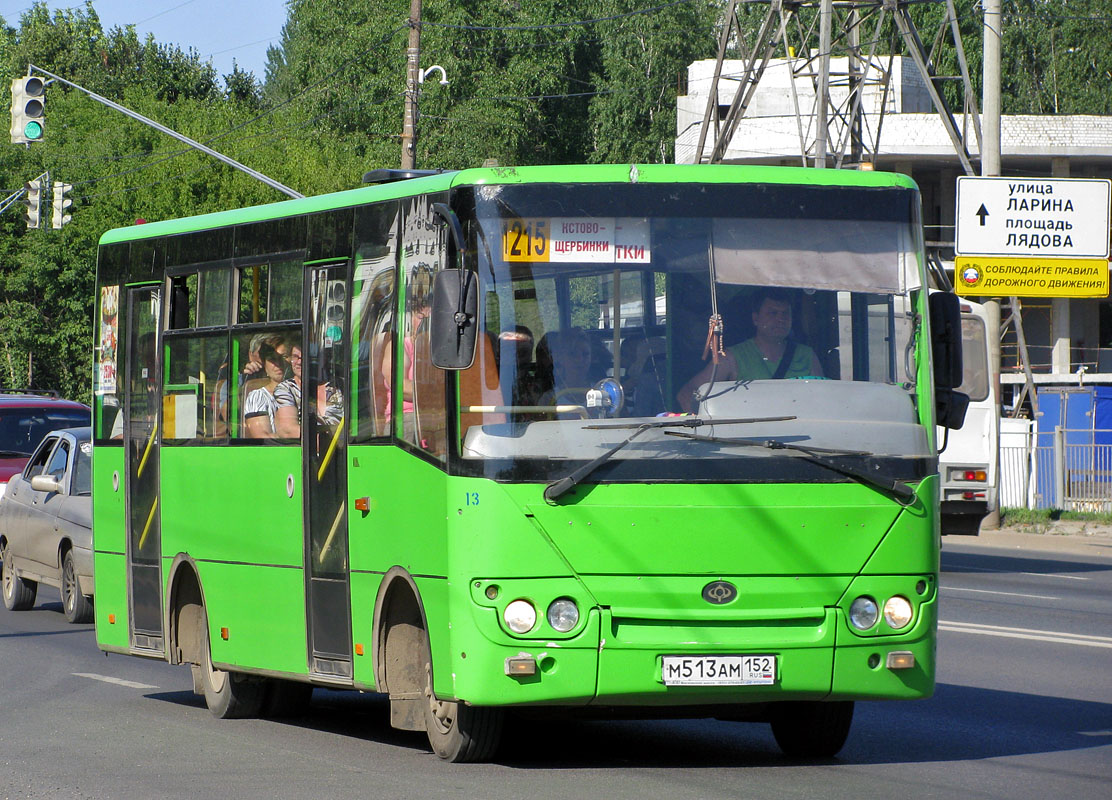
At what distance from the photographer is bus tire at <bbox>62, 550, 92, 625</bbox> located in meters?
16.3

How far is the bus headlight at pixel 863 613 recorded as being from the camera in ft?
25.6

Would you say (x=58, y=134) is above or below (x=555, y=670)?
above

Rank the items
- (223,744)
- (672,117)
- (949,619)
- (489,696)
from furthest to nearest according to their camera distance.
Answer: (672,117) < (949,619) < (223,744) < (489,696)

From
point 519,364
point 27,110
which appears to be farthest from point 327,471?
point 27,110

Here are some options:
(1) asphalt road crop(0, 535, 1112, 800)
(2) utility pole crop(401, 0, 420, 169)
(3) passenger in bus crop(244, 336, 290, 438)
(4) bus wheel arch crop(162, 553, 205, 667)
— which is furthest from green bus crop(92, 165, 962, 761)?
(2) utility pole crop(401, 0, 420, 169)

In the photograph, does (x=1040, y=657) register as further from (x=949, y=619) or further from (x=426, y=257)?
(x=426, y=257)

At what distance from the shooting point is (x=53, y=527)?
656 inches

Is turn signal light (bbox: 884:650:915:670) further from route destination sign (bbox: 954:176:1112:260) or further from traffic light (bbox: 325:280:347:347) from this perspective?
route destination sign (bbox: 954:176:1112:260)

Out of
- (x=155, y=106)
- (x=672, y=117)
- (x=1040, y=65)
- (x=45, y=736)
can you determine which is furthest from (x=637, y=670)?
(x=1040, y=65)

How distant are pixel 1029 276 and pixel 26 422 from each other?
17.3 m

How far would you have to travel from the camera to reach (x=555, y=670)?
752 cm

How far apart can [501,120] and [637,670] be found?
6137cm

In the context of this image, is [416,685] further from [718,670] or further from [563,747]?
[718,670]

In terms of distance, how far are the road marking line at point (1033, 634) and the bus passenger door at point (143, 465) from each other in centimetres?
676
